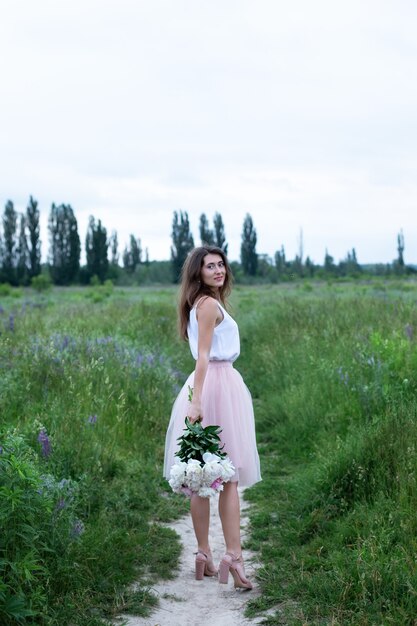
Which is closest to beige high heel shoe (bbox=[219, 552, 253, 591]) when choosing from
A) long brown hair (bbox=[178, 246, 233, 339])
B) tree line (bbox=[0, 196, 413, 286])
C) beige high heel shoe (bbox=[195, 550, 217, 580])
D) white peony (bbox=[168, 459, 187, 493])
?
beige high heel shoe (bbox=[195, 550, 217, 580])

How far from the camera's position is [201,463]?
4012mm

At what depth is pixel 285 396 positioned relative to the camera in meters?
7.88

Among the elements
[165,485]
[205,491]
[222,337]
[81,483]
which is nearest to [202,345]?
[222,337]

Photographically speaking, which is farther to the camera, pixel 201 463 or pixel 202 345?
pixel 202 345

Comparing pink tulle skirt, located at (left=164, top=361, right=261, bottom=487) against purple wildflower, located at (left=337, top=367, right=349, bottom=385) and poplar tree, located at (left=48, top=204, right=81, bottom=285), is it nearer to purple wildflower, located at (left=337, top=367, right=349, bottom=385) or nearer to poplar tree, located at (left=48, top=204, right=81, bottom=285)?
purple wildflower, located at (left=337, top=367, right=349, bottom=385)

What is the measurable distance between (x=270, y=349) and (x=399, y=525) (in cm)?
683

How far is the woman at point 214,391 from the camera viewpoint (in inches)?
165

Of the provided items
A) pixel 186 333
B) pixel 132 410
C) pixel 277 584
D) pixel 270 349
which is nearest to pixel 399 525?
pixel 277 584

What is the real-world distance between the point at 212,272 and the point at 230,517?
1.49 metres

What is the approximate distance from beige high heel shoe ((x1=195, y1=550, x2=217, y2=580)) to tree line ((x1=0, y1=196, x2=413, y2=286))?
5535 cm

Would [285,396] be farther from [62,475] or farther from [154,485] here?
[62,475]

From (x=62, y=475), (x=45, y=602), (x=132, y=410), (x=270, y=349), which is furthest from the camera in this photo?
(x=270, y=349)

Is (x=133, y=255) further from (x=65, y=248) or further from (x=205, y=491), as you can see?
(x=205, y=491)

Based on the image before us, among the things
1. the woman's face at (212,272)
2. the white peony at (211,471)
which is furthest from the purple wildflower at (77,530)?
the woman's face at (212,272)
